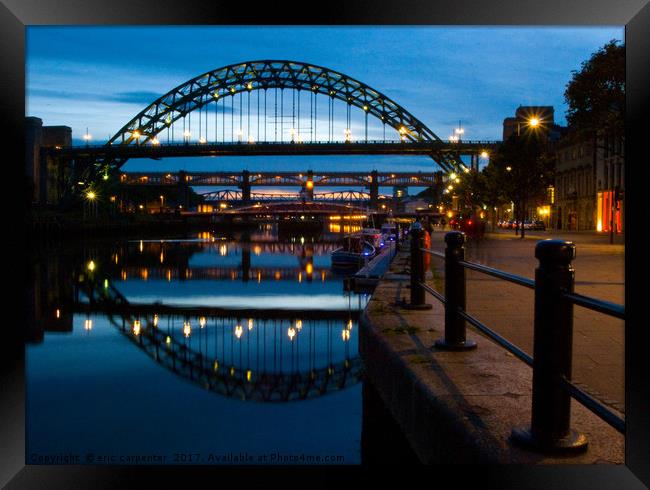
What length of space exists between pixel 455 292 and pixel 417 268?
2569 mm

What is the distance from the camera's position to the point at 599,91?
2566 cm

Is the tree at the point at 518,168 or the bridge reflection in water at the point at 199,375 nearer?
the bridge reflection in water at the point at 199,375

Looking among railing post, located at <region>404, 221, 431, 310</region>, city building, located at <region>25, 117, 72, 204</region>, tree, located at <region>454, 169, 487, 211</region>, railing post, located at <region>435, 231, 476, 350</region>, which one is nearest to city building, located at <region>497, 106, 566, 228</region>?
tree, located at <region>454, 169, 487, 211</region>

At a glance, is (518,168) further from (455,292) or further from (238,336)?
(455,292)

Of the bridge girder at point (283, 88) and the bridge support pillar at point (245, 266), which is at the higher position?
the bridge girder at point (283, 88)

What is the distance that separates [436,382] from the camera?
5.16 meters

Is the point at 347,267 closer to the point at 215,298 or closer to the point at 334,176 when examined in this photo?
the point at 215,298

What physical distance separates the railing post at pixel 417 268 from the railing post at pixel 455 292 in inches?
72.5

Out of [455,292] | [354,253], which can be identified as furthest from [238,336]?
[354,253]

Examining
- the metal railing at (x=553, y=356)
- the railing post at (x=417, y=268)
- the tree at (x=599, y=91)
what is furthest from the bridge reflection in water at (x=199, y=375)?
the tree at (x=599, y=91)

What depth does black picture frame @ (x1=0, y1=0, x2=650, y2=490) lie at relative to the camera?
418cm

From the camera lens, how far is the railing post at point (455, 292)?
20.2 ft

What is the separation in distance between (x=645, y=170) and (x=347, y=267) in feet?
114

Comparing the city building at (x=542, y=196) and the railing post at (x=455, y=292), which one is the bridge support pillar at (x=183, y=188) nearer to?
the city building at (x=542, y=196)
